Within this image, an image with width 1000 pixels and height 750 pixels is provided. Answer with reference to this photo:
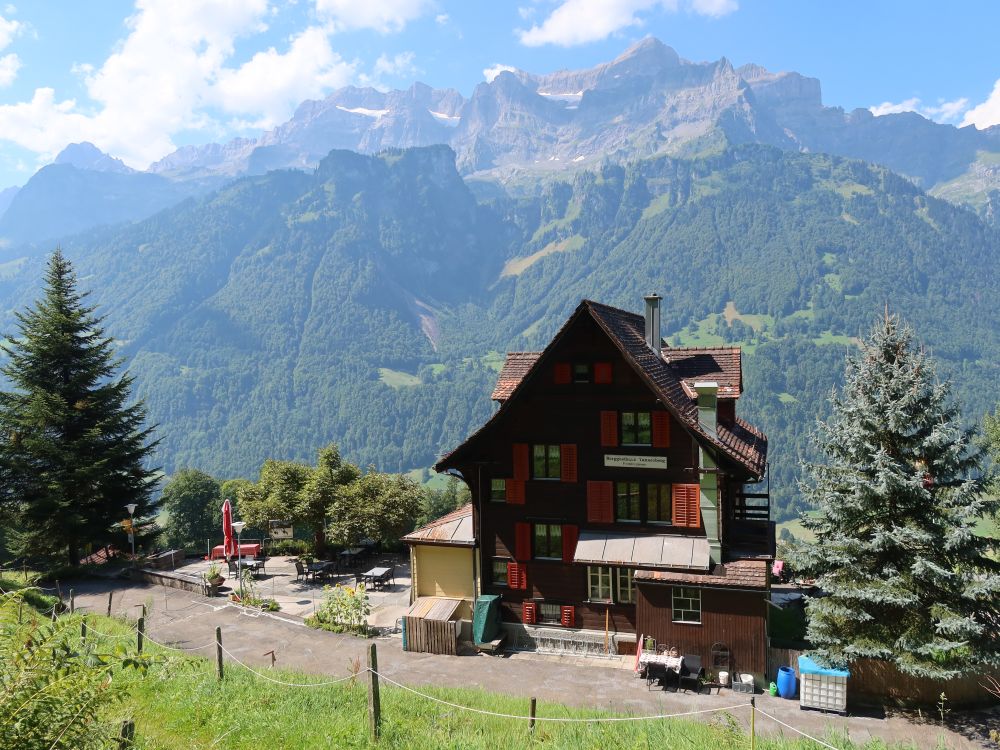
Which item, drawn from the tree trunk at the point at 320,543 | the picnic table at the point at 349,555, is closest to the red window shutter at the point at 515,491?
the picnic table at the point at 349,555

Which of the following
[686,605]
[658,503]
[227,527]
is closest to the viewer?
[686,605]

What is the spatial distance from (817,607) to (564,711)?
31.2 feet

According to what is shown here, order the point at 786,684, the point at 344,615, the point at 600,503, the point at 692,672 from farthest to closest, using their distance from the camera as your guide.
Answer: the point at 344,615 < the point at 600,503 < the point at 692,672 < the point at 786,684

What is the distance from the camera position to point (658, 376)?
26375mm

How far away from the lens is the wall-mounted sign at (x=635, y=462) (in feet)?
84.6

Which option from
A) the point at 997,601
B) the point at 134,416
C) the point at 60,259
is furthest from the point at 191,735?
the point at 60,259

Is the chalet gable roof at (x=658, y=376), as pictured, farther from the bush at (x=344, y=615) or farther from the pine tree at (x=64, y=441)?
the pine tree at (x=64, y=441)

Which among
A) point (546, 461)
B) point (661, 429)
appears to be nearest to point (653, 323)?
point (661, 429)

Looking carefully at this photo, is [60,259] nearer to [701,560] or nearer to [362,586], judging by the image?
[362,586]

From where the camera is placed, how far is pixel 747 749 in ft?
44.7

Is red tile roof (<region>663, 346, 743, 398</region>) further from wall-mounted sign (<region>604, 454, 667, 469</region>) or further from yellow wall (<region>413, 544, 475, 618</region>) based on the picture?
yellow wall (<region>413, 544, 475, 618</region>)

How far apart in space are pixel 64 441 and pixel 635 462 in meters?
33.1

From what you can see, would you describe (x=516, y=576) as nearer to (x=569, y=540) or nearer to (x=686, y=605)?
(x=569, y=540)

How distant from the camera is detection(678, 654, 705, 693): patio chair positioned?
22.8m
